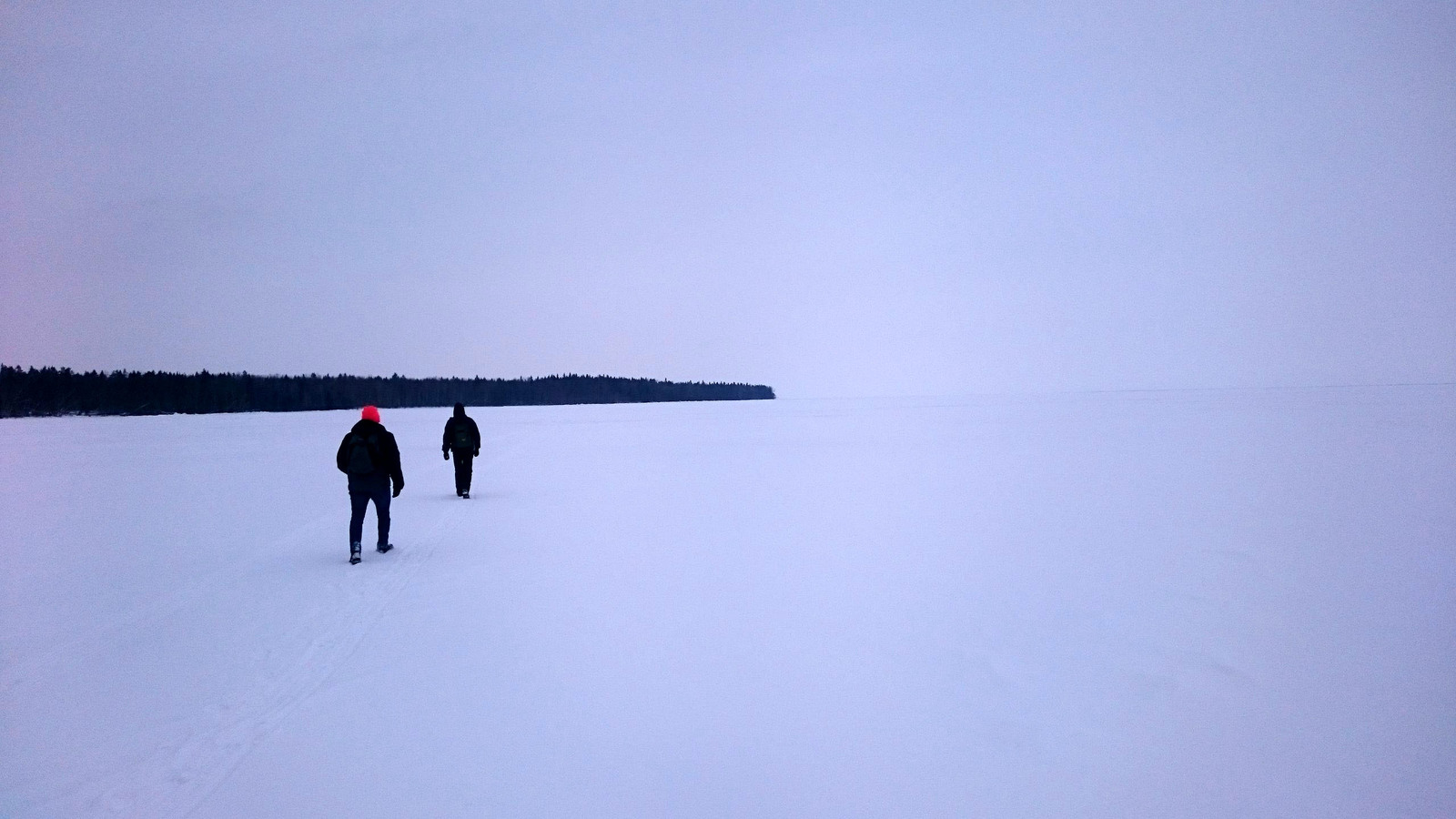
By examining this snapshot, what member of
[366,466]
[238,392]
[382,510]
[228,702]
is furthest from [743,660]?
[238,392]

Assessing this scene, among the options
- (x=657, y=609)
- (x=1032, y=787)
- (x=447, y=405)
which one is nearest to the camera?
(x=1032, y=787)

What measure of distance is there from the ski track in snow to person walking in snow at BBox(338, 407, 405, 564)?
1.91 ft

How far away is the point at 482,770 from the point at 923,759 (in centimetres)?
235

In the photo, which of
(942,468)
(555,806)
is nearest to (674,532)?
(555,806)

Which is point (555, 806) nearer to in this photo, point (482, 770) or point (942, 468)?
point (482, 770)

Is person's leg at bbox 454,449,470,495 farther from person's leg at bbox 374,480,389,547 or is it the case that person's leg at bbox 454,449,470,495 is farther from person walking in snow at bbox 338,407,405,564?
person walking in snow at bbox 338,407,405,564

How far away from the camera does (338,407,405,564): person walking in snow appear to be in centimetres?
901

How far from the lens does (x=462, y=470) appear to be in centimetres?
1477

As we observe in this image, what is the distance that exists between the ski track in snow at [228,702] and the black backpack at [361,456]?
44.0 inches

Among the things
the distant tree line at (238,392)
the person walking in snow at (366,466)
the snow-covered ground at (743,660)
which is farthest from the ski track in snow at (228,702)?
the distant tree line at (238,392)

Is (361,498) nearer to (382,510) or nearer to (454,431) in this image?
(382,510)

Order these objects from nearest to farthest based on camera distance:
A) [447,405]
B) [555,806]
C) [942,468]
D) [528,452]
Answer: [555,806]
[942,468]
[528,452]
[447,405]

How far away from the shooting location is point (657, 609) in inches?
281

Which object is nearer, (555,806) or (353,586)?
(555,806)
